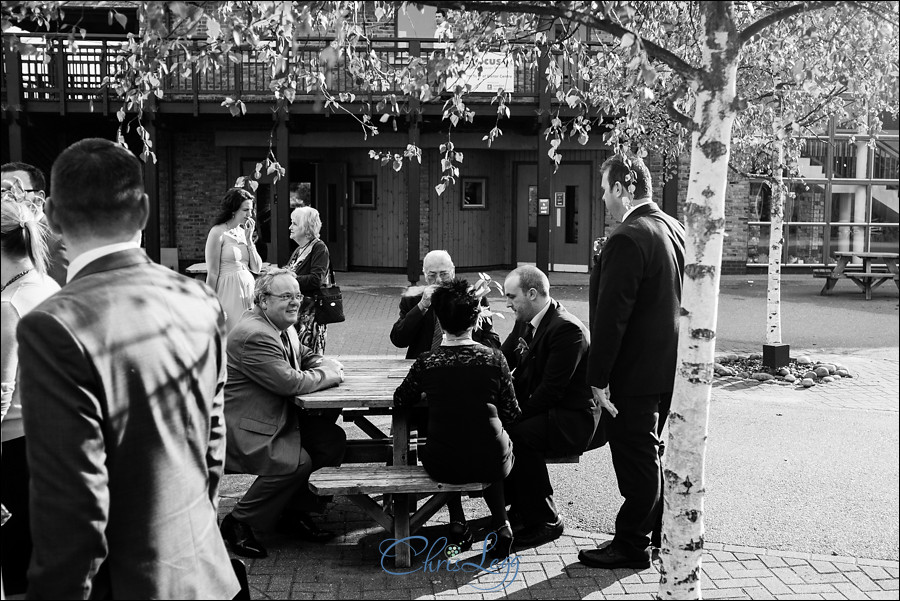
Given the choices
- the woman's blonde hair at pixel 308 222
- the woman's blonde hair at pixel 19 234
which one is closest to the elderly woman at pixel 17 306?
the woman's blonde hair at pixel 19 234

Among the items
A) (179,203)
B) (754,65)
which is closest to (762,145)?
(754,65)

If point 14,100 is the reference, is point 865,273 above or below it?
below

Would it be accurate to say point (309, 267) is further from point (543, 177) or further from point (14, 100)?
point (14, 100)

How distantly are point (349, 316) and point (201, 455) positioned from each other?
11.3 m

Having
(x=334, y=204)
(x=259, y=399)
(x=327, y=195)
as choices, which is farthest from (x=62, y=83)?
(x=259, y=399)

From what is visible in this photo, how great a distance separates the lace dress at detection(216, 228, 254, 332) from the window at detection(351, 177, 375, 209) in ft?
44.1

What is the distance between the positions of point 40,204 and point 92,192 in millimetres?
3131

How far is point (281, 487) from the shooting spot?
15.2 feet

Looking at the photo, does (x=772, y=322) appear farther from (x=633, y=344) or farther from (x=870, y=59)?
(x=633, y=344)

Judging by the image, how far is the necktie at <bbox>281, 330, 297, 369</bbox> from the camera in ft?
15.9

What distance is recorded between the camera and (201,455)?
2.41 m

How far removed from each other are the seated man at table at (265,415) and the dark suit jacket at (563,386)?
4.02 feet

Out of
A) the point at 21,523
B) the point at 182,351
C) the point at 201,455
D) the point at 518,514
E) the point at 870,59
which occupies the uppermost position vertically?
the point at 870,59

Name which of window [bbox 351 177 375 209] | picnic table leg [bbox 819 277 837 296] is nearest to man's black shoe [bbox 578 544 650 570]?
picnic table leg [bbox 819 277 837 296]
